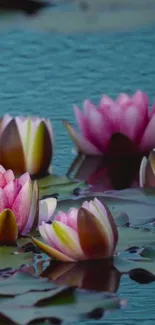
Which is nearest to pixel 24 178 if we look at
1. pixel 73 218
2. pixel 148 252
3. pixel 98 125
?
pixel 73 218

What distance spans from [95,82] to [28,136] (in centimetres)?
114

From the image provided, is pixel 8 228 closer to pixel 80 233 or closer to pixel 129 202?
pixel 80 233

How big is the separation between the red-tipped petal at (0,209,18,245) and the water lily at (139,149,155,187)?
0.47 meters

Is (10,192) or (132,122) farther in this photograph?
(132,122)

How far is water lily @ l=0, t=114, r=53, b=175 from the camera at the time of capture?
304 centimetres

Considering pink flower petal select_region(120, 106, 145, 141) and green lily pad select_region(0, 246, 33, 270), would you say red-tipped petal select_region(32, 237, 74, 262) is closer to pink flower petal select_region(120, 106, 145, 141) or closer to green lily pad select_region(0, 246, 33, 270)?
green lily pad select_region(0, 246, 33, 270)

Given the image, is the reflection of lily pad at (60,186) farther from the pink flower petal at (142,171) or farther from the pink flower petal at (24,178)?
the pink flower petal at (24,178)

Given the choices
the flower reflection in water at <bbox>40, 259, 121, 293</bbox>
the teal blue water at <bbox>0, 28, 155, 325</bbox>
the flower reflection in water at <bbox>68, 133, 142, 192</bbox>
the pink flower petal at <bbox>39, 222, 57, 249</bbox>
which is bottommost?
the teal blue water at <bbox>0, 28, 155, 325</bbox>

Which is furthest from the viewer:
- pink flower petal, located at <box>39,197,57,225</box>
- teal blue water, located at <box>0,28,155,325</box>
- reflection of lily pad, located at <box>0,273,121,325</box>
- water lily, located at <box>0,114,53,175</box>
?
teal blue water, located at <box>0,28,155,325</box>

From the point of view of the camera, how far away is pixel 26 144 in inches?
120

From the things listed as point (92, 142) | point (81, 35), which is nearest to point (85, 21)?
point (81, 35)

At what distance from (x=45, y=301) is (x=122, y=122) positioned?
103 cm

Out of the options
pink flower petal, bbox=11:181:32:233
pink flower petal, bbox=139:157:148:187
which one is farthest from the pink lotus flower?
pink flower petal, bbox=139:157:148:187

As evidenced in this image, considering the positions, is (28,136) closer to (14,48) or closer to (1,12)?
(14,48)
